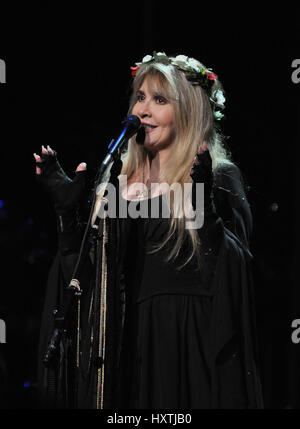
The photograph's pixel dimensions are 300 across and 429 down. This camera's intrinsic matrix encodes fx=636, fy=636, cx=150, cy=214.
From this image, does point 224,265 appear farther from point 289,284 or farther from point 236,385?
point 289,284

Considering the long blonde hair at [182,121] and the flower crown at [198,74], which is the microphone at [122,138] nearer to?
the long blonde hair at [182,121]

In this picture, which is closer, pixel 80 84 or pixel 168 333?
pixel 168 333

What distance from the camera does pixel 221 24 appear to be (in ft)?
13.2

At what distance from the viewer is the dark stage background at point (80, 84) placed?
3.79 meters

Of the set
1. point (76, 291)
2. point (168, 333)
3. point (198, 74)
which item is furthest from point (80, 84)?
point (76, 291)

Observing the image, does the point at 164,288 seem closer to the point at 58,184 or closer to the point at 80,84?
the point at 58,184

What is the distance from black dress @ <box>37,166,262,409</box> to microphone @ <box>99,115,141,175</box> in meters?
0.35

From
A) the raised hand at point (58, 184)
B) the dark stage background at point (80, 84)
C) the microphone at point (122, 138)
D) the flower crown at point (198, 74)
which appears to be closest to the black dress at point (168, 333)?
the raised hand at point (58, 184)

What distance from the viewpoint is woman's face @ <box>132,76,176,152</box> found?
2.29 m

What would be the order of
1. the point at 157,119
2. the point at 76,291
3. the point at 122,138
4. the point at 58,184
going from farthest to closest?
the point at 157,119, the point at 58,184, the point at 122,138, the point at 76,291

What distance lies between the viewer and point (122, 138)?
74.9 inches

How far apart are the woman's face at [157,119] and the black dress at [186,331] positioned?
1.01 ft

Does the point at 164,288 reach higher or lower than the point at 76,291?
higher

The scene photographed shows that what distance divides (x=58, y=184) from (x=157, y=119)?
44 cm
